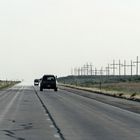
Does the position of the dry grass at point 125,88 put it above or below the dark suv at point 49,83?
below

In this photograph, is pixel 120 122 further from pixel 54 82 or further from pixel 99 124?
pixel 54 82

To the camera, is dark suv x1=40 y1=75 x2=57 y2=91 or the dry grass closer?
the dry grass

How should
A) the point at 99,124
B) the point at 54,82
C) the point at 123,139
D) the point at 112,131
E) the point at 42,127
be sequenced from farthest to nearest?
the point at 54,82 → the point at 99,124 → the point at 42,127 → the point at 112,131 → the point at 123,139

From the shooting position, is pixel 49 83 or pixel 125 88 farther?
pixel 125 88

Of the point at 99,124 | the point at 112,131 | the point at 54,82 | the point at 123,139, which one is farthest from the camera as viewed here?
the point at 54,82

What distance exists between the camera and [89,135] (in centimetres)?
→ 1866

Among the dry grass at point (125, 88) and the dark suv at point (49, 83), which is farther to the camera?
the dark suv at point (49, 83)

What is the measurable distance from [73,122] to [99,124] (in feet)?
4.35

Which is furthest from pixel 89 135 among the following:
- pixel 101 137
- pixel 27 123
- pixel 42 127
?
pixel 27 123

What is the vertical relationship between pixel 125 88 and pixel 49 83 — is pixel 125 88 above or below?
below

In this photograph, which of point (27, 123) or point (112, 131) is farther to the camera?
point (27, 123)

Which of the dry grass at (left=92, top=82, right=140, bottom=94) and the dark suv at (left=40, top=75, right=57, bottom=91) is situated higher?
the dark suv at (left=40, top=75, right=57, bottom=91)

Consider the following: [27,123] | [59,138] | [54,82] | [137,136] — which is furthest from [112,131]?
[54,82]

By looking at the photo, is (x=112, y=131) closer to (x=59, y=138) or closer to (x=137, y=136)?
(x=137, y=136)
